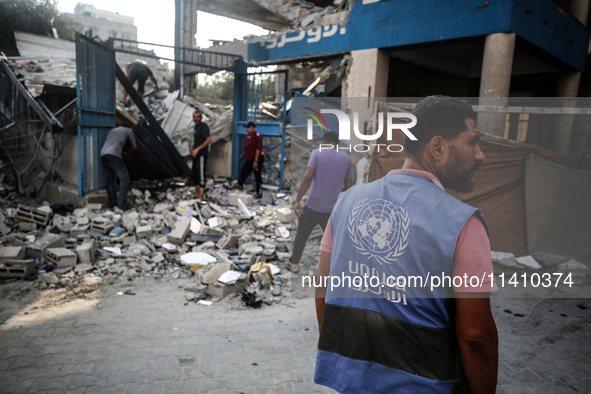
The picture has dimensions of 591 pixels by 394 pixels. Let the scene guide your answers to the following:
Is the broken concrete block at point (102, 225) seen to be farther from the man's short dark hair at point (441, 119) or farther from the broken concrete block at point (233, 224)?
the man's short dark hair at point (441, 119)

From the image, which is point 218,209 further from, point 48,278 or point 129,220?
point 48,278

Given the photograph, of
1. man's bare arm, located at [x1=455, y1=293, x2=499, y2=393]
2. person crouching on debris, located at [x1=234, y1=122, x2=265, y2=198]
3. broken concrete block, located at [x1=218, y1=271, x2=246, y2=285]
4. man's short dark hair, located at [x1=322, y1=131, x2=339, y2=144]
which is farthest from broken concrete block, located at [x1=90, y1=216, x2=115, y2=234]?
man's bare arm, located at [x1=455, y1=293, x2=499, y2=393]

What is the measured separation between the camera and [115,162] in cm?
780

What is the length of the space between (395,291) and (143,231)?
5.97 meters

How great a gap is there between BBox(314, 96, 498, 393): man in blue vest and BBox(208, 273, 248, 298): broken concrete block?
3.37 m

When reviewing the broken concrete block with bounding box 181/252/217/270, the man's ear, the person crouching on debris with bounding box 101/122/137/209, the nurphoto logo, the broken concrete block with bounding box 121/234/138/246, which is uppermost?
the nurphoto logo

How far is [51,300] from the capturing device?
4.50 m

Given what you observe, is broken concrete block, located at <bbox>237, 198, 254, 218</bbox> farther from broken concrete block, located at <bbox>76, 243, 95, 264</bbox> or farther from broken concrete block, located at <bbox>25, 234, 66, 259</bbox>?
broken concrete block, located at <bbox>25, 234, 66, 259</bbox>

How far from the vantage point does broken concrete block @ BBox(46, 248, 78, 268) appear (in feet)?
17.6

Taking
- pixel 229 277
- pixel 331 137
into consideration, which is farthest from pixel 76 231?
pixel 331 137

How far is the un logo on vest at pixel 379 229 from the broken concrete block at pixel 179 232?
5.35 m

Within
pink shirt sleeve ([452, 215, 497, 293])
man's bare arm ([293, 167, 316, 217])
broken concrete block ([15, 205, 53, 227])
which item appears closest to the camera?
pink shirt sleeve ([452, 215, 497, 293])

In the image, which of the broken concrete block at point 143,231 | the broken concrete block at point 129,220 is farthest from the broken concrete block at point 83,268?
the broken concrete block at point 129,220

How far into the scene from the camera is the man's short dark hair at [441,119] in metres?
1.47
